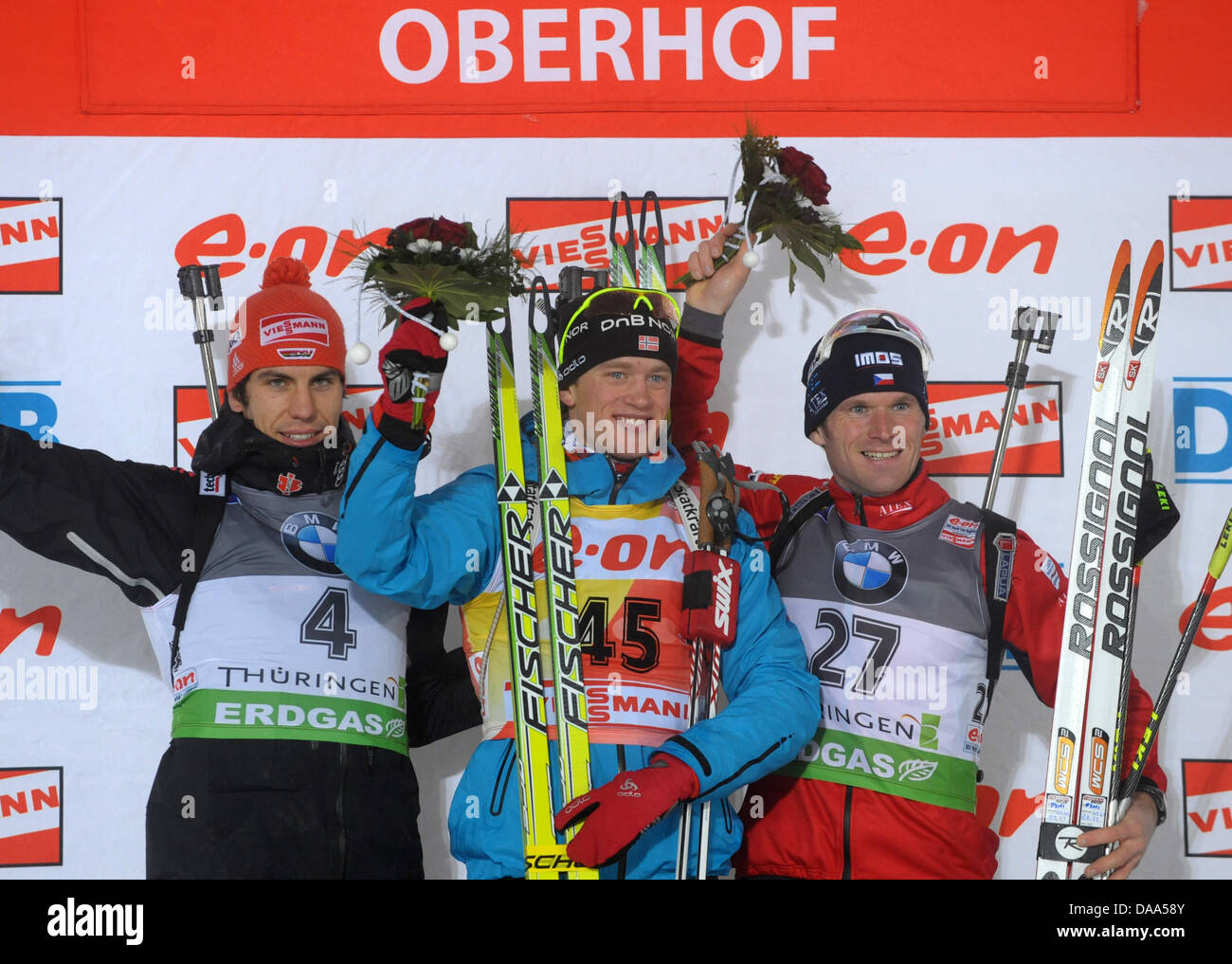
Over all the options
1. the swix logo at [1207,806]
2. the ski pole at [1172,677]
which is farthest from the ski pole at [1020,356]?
the swix logo at [1207,806]

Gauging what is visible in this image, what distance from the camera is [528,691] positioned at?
9.59 feet

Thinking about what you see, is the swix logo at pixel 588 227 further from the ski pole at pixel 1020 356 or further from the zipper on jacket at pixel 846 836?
the zipper on jacket at pixel 846 836

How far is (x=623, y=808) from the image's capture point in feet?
8.73

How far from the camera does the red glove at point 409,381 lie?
2709mm

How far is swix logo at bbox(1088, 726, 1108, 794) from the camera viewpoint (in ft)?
9.57

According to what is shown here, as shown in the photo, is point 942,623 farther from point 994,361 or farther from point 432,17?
point 432,17

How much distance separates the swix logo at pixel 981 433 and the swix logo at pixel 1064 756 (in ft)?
Result: 4.33

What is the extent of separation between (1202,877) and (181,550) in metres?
3.10

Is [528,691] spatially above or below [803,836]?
above

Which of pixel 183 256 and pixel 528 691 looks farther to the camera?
pixel 183 256

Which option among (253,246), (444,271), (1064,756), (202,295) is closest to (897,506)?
(1064,756)

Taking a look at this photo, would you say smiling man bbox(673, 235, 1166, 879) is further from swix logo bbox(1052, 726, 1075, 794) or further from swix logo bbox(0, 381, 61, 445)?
swix logo bbox(0, 381, 61, 445)

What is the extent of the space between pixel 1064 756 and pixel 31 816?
113 inches
